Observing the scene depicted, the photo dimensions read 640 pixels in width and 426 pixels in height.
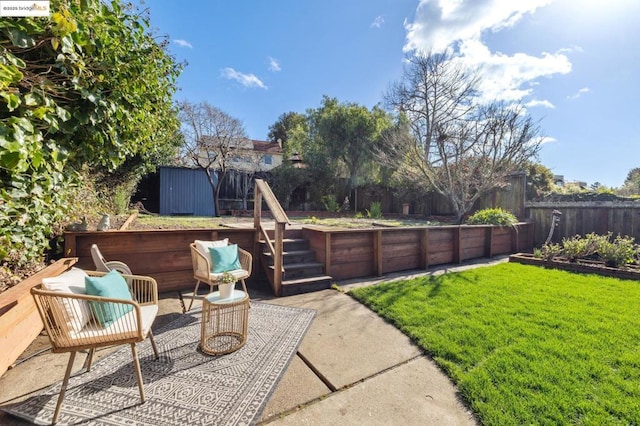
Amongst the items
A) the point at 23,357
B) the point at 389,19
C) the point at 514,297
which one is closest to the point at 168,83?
the point at 23,357

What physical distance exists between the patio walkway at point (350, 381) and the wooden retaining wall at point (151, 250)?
1.03 meters

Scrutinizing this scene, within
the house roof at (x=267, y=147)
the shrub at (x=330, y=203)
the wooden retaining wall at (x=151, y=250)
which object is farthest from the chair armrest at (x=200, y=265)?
the house roof at (x=267, y=147)

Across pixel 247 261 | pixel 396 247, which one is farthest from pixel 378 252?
pixel 247 261

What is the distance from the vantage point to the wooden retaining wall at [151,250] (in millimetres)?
3248

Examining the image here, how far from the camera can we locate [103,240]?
330 cm

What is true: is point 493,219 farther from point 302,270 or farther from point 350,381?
point 350,381

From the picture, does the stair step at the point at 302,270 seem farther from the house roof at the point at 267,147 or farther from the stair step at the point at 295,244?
the house roof at the point at 267,147

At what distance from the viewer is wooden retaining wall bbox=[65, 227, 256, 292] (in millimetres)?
3248

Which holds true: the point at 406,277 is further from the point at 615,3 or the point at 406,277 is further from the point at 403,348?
the point at 615,3

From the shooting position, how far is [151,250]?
3.52 metres

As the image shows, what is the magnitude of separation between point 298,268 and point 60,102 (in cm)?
295

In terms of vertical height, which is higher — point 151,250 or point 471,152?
point 471,152

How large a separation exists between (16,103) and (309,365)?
2.24m

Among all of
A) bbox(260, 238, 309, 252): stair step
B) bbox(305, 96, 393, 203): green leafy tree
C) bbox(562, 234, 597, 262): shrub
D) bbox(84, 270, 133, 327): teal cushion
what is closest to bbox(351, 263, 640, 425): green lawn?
bbox(562, 234, 597, 262): shrub
